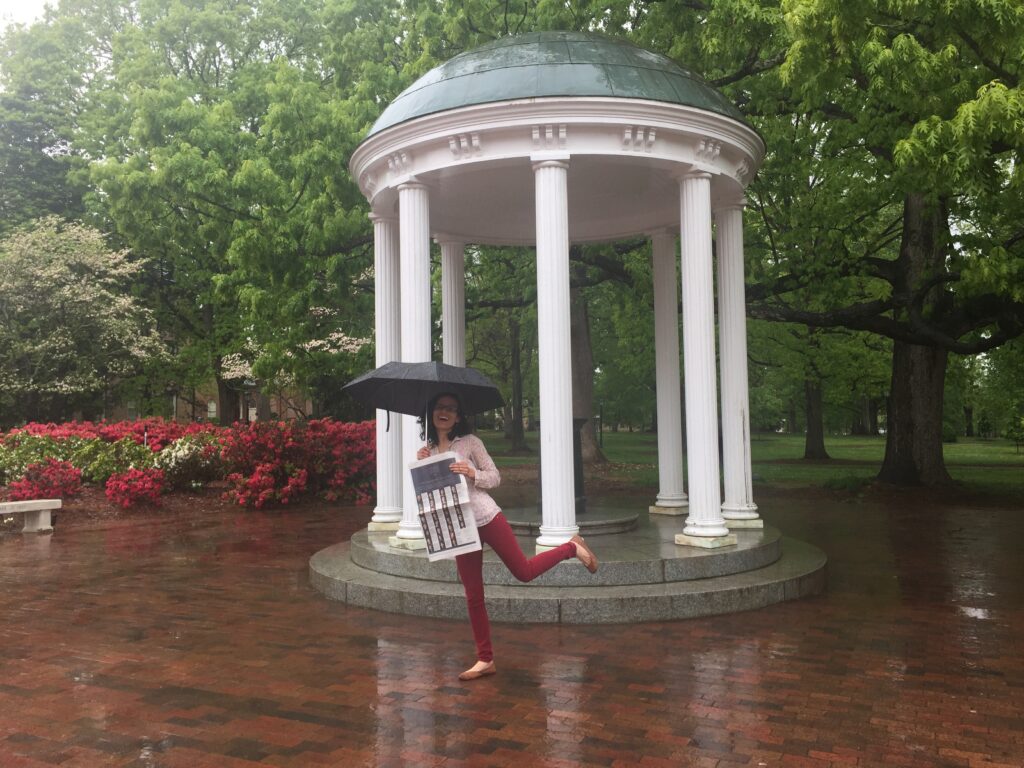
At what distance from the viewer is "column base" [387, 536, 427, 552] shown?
8636 mm

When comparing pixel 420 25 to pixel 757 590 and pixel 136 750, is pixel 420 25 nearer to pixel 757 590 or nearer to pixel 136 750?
pixel 757 590

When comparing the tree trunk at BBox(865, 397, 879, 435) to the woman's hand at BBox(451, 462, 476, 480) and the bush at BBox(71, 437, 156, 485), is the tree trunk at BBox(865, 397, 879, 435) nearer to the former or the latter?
the bush at BBox(71, 437, 156, 485)

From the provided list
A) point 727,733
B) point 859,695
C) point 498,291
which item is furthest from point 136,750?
point 498,291

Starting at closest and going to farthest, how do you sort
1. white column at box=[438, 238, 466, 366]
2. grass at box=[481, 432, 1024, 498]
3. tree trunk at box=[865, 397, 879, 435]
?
white column at box=[438, 238, 466, 366], grass at box=[481, 432, 1024, 498], tree trunk at box=[865, 397, 879, 435]

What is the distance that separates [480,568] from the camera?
5520 millimetres

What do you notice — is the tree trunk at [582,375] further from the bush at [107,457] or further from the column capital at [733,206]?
the column capital at [733,206]

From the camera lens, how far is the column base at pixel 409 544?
28.3ft

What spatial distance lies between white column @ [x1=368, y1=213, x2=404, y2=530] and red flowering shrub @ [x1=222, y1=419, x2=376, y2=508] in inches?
263

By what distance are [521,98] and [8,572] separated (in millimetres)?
8349

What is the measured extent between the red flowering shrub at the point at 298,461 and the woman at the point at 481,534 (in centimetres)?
1137

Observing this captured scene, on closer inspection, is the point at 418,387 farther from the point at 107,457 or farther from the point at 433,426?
the point at 107,457

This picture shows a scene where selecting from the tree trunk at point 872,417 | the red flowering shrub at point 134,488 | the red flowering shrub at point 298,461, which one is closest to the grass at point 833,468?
the red flowering shrub at point 298,461

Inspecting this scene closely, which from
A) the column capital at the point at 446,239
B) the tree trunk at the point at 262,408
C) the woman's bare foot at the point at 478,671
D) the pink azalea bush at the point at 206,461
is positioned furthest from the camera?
the tree trunk at the point at 262,408

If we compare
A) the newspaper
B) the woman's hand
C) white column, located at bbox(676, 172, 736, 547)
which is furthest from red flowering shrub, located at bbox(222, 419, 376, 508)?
the woman's hand
